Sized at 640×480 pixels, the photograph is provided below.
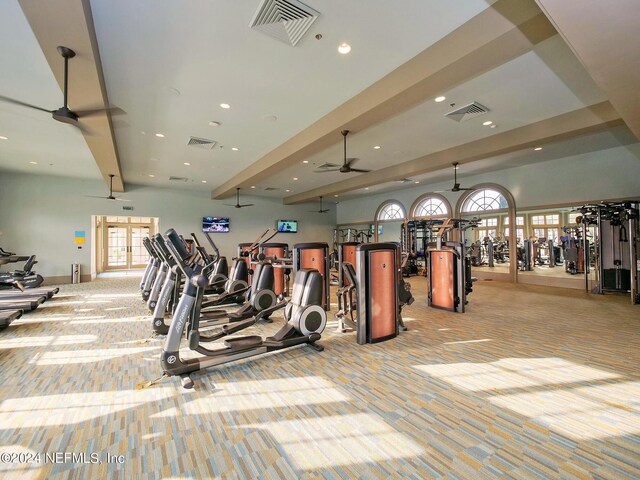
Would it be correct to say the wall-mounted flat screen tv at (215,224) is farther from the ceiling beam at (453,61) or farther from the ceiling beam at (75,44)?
the ceiling beam at (453,61)

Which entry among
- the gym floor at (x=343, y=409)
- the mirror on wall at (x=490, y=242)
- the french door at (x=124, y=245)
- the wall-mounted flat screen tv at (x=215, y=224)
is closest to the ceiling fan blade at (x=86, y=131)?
the gym floor at (x=343, y=409)

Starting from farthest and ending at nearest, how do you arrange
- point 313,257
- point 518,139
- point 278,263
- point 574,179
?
1. point 574,179
2. point 278,263
3. point 518,139
4. point 313,257

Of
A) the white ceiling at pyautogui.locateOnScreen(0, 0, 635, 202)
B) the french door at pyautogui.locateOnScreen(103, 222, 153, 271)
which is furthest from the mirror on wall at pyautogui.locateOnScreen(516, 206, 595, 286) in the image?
the french door at pyautogui.locateOnScreen(103, 222, 153, 271)

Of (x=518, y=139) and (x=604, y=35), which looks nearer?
(x=604, y=35)

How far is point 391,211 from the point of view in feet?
42.9

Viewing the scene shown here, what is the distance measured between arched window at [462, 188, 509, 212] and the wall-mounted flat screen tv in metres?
9.72

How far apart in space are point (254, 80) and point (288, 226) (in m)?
10.7

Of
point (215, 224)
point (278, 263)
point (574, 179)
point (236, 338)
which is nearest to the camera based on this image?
point (236, 338)

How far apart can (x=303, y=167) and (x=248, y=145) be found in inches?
92.7

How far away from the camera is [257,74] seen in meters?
3.85

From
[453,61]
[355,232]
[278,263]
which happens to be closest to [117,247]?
[355,232]

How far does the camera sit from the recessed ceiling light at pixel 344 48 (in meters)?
3.26

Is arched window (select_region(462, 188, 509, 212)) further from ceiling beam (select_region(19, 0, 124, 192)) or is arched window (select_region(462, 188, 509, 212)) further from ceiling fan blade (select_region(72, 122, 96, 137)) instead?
ceiling fan blade (select_region(72, 122, 96, 137))

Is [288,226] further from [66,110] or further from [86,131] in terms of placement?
[66,110]
